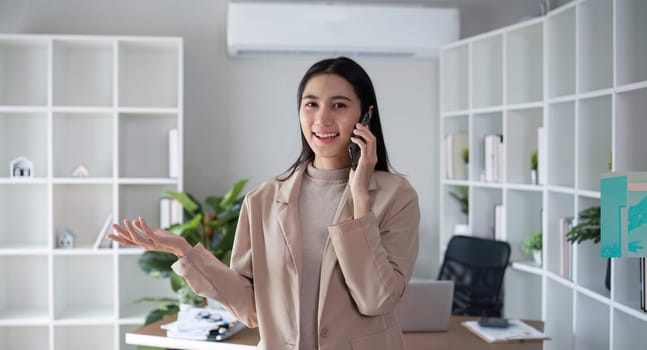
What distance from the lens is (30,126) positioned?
14.8ft

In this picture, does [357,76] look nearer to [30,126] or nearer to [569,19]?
[569,19]

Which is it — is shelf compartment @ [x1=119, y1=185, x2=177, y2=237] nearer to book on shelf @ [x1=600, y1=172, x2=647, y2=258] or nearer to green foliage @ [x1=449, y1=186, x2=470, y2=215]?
green foliage @ [x1=449, y1=186, x2=470, y2=215]

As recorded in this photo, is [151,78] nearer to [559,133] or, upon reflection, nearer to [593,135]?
[559,133]

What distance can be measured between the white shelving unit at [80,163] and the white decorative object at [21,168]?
16 centimetres

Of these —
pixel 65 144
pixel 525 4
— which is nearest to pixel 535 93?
pixel 525 4

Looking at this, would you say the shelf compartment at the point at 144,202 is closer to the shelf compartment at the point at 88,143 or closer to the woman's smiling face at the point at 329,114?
the shelf compartment at the point at 88,143

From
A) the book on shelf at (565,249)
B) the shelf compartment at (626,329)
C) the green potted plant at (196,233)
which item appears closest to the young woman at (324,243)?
the shelf compartment at (626,329)

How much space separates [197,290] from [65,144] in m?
3.23

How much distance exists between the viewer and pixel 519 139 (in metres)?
4.16

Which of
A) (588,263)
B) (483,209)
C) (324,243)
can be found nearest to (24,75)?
(483,209)

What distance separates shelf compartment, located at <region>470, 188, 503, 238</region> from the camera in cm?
443

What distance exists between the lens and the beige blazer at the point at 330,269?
1623mm

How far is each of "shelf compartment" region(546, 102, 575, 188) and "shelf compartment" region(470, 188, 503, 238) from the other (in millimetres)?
788

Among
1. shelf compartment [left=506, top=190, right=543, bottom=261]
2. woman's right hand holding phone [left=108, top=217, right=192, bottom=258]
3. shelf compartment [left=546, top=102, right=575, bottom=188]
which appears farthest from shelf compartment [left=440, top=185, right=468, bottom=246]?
woman's right hand holding phone [left=108, top=217, right=192, bottom=258]
